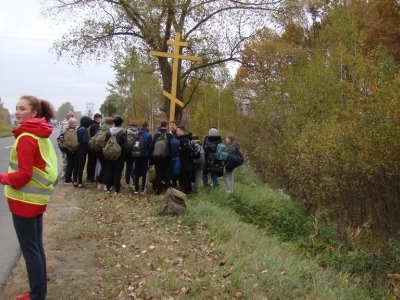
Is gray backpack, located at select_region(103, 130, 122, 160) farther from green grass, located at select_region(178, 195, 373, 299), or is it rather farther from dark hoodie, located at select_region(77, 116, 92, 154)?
green grass, located at select_region(178, 195, 373, 299)

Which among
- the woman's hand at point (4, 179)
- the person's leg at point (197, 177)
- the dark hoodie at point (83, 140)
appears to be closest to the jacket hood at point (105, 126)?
the dark hoodie at point (83, 140)

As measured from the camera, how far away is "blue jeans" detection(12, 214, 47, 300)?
4430mm

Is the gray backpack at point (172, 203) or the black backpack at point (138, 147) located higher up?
the black backpack at point (138, 147)

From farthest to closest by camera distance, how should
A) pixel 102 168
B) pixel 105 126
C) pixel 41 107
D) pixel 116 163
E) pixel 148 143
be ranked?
pixel 105 126 < pixel 102 168 < pixel 116 163 < pixel 148 143 < pixel 41 107

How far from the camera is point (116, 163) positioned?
11.4 metres

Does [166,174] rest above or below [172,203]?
above

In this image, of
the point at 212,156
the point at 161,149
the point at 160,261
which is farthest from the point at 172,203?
the point at 212,156

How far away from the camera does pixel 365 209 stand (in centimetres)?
1466

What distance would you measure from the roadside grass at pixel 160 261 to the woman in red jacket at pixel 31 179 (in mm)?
→ 812


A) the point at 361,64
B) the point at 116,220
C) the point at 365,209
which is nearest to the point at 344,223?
the point at 365,209

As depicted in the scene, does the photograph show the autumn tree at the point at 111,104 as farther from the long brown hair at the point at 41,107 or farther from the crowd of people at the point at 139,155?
the long brown hair at the point at 41,107

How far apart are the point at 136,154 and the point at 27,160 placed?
22.6ft

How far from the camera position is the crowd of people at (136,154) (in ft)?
36.7

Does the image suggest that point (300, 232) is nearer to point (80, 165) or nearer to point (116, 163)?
point (116, 163)
